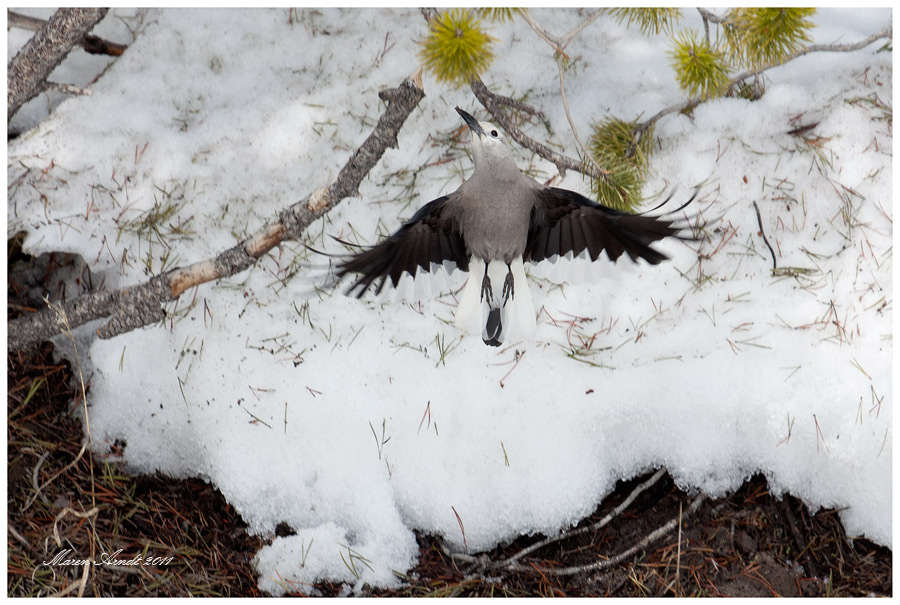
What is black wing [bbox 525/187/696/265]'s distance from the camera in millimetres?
1987

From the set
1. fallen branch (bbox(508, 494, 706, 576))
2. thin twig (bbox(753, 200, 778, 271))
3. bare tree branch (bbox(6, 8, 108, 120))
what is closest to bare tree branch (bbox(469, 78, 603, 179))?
thin twig (bbox(753, 200, 778, 271))

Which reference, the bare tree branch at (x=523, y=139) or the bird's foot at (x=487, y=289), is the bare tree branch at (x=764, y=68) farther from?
the bird's foot at (x=487, y=289)

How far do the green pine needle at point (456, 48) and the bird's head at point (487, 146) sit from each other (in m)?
0.24

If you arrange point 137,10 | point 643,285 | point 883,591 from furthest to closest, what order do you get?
point 137,10 < point 643,285 < point 883,591

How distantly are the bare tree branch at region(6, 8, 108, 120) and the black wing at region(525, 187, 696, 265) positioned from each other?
5.71 ft

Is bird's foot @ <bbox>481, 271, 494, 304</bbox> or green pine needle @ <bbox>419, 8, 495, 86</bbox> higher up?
green pine needle @ <bbox>419, 8, 495, 86</bbox>

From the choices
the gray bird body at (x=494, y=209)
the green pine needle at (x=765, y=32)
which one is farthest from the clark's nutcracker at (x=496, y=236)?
the green pine needle at (x=765, y=32)

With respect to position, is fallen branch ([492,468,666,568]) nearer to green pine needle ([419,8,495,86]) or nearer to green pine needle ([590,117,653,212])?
green pine needle ([590,117,653,212])

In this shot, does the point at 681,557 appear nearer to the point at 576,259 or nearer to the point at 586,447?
the point at 586,447

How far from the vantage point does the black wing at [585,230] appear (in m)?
1.99

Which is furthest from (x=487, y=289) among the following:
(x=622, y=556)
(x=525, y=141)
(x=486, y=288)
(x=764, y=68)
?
(x=764, y=68)

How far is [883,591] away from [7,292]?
11.7 ft

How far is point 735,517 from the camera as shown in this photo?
7.74ft

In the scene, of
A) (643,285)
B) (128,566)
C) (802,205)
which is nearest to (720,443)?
(643,285)
